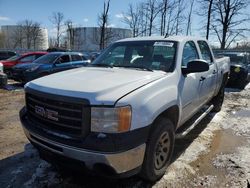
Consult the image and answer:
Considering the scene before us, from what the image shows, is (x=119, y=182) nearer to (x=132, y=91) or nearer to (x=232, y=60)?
(x=132, y=91)

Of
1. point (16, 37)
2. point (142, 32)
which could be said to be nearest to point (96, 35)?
point (16, 37)

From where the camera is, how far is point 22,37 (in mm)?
69125

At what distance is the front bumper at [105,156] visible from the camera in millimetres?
2521

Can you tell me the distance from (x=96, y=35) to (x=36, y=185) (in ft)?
217

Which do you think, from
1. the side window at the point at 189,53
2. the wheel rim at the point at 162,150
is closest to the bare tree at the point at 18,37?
the side window at the point at 189,53

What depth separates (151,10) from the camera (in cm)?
4019

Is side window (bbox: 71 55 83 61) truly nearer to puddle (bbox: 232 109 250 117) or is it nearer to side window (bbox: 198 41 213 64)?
puddle (bbox: 232 109 250 117)

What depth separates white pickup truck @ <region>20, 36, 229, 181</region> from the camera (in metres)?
2.55

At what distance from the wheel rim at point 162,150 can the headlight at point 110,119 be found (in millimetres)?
773

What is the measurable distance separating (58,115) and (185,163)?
7.08 feet

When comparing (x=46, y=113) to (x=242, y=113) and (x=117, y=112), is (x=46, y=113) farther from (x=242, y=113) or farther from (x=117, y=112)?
(x=242, y=113)

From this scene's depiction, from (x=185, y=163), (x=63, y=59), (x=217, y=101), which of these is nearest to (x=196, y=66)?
(x=185, y=163)

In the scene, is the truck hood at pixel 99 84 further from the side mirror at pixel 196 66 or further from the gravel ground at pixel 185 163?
the gravel ground at pixel 185 163

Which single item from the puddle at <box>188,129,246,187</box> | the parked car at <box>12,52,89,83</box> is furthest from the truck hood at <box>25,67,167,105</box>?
the parked car at <box>12,52,89,83</box>
